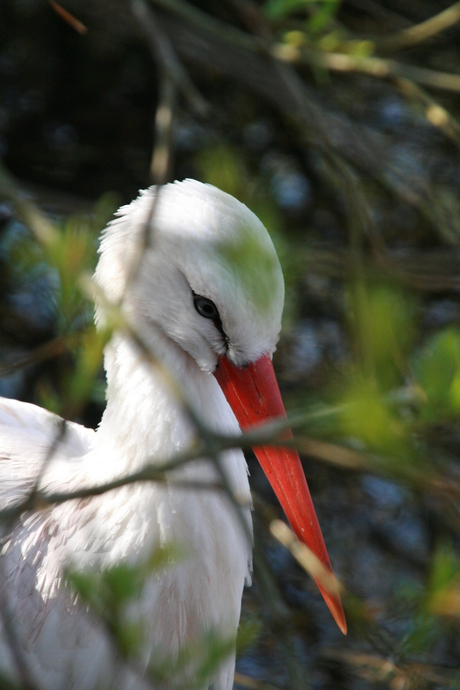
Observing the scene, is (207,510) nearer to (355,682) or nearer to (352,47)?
(352,47)

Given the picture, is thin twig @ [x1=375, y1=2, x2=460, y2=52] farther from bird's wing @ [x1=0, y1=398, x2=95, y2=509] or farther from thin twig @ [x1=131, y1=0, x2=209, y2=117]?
bird's wing @ [x1=0, y1=398, x2=95, y2=509]

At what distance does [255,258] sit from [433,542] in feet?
8.91

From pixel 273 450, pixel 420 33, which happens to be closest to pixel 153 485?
pixel 273 450

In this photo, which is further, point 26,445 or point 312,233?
point 312,233

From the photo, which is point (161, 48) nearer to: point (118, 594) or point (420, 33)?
point (420, 33)

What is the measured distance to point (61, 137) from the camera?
177 inches

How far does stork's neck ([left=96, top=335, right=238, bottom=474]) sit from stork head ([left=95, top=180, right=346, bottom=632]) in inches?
2.1

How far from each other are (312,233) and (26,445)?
2.11 meters

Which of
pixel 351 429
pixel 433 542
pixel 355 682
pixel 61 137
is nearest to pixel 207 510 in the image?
pixel 351 429

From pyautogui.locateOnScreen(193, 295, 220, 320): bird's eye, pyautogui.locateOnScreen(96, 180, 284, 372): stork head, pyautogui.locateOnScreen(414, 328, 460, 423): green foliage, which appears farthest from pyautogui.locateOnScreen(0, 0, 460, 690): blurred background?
pyautogui.locateOnScreen(193, 295, 220, 320): bird's eye

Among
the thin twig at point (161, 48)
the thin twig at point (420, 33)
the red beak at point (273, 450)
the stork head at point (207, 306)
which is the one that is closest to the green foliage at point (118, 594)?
the stork head at point (207, 306)

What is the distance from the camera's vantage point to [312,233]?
3.75 m

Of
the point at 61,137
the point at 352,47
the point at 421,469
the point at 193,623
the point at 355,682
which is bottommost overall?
the point at 355,682

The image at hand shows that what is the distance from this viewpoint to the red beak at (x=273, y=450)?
5.60ft
